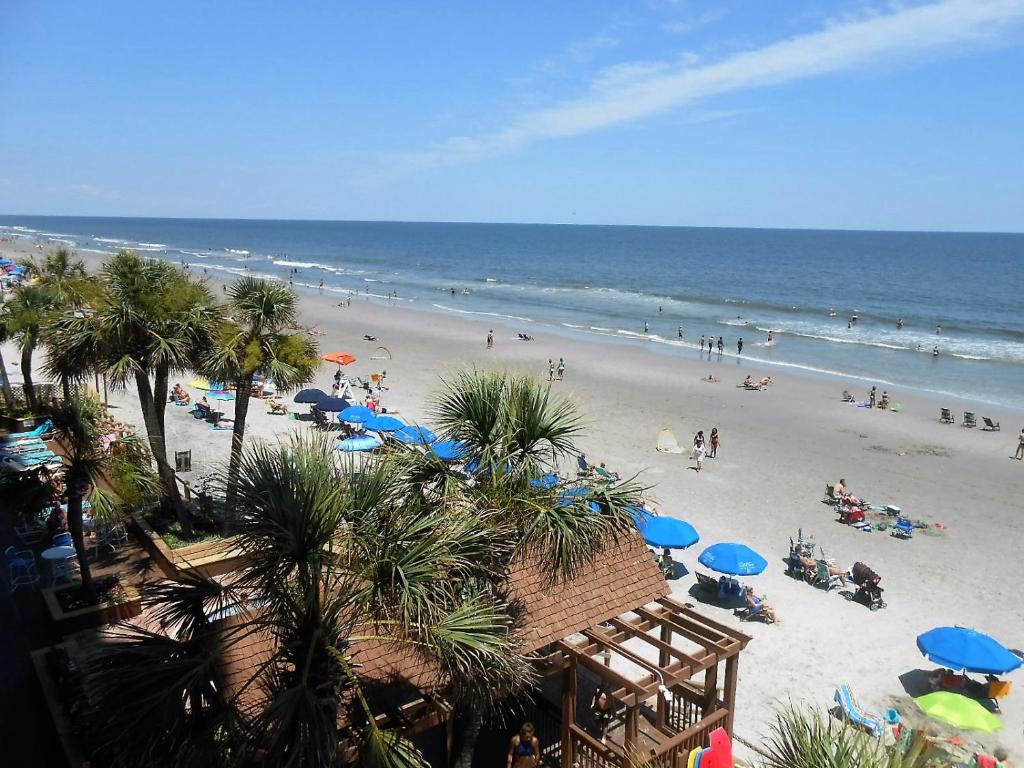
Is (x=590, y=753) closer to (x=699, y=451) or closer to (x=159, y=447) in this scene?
(x=159, y=447)

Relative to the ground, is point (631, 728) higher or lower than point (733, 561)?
higher

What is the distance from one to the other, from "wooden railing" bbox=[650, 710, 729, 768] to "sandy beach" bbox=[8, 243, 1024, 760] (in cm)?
221

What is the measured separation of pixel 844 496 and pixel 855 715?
384 inches

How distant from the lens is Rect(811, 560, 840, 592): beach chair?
14.8 m

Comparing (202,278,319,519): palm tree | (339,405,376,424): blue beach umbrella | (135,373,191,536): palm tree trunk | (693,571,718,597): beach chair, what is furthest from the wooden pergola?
(339,405,376,424): blue beach umbrella

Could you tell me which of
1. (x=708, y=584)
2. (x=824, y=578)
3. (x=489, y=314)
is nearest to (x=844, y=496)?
(x=824, y=578)

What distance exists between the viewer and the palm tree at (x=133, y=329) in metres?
11.8

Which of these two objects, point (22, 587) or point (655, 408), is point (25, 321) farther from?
point (655, 408)

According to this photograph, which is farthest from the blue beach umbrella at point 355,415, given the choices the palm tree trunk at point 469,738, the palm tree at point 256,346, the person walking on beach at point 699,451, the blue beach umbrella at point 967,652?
the palm tree trunk at point 469,738

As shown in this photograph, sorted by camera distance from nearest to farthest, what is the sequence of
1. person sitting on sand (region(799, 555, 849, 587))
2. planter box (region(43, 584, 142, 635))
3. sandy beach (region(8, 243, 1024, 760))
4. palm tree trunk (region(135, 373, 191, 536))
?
planter box (region(43, 584, 142, 635)) → sandy beach (region(8, 243, 1024, 760)) → palm tree trunk (region(135, 373, 191, 536)) → person sitting on sand (region(799, 555, 849, 587))

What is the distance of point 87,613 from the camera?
1041 cm

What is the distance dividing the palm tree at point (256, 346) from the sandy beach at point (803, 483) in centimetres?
354

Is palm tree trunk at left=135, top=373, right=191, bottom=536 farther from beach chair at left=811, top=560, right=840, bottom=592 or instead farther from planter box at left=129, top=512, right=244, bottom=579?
beach chair at left=811, top=560, right=840, bottom=592

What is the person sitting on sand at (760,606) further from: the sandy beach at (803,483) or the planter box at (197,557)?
the planter box at (197,557)
